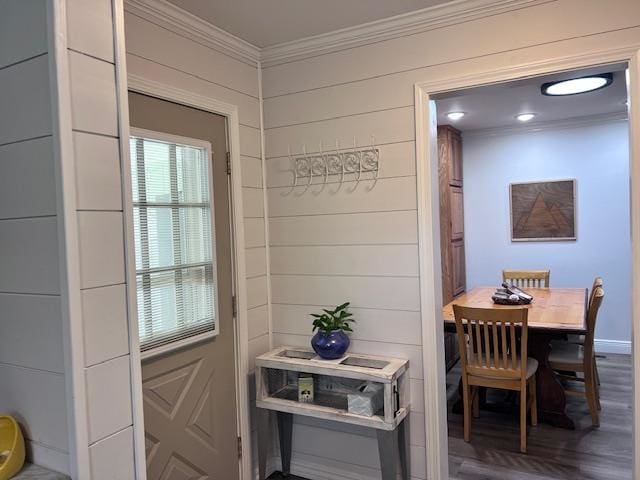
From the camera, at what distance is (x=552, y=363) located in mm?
3506

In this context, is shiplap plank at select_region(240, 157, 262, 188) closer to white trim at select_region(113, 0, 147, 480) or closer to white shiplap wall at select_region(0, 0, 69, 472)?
white trim at select_region(113, 0, 147, 480)

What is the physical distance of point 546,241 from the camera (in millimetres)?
5227

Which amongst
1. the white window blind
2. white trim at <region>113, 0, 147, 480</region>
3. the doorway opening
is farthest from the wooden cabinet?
white trim at <region>113, 0, 147, 480</region>

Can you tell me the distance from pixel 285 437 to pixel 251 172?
60.6 inches

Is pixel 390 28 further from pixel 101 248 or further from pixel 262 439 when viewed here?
pixel 262 439

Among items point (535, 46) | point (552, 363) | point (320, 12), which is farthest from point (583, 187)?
point (320, 12)

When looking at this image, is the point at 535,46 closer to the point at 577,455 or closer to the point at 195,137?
the point at 195,137

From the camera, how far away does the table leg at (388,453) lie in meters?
2.31

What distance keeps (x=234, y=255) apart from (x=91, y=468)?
1453mm

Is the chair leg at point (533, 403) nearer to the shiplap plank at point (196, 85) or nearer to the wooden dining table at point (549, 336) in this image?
the wooden dining table at point (549, 336)

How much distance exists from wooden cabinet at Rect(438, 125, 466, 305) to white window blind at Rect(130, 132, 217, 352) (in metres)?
2.87

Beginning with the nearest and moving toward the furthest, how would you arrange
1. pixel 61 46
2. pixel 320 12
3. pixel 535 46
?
pixel 61 46, pixel 535 46, pixel 320 12

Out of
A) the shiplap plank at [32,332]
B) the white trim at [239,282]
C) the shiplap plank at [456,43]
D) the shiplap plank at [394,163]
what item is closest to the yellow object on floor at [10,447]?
the shiplap plank at [32,332]

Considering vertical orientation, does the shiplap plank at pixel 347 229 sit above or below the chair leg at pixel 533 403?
above
